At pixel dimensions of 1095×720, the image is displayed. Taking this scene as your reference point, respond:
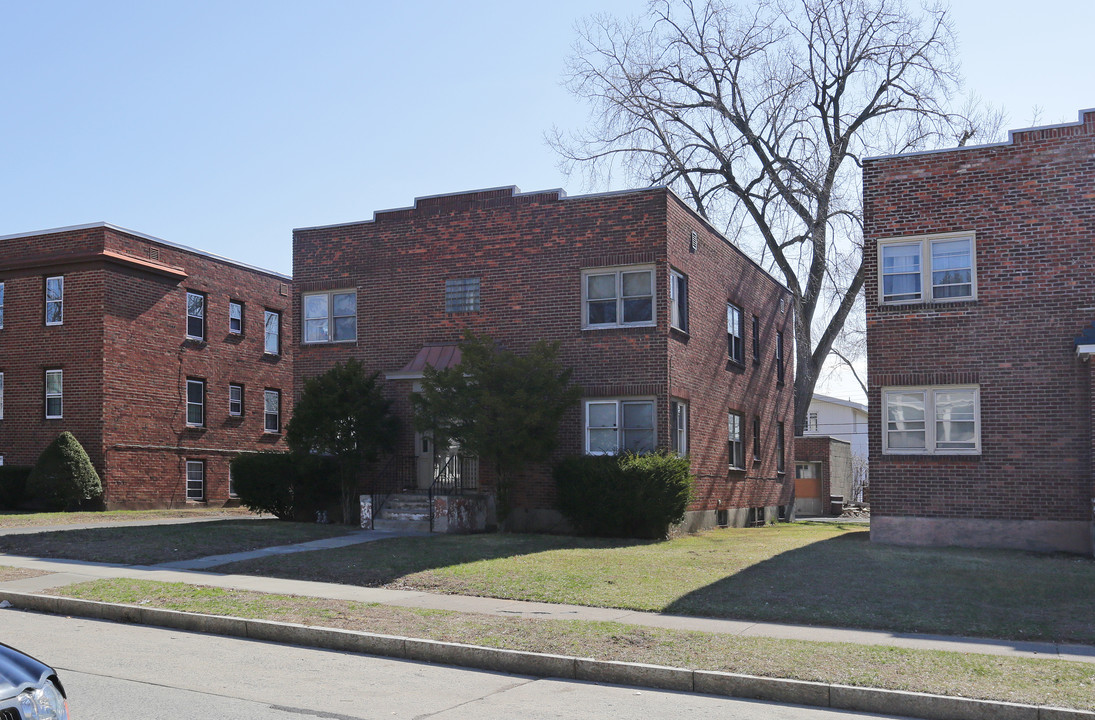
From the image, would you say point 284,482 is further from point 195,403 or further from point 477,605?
point 195,403

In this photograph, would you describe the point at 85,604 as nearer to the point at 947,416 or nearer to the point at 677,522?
the point at 677,522

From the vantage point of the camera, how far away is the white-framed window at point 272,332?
36.3 metres

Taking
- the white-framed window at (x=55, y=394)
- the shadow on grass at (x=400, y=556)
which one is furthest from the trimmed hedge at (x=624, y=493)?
the white-framed window at (x=55, y=394)

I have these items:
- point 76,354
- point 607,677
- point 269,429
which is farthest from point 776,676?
point 269,429

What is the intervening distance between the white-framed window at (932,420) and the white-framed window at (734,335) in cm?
740

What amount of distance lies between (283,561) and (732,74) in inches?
1071

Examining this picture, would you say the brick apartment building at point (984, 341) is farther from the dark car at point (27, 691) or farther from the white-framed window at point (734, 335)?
the dark car at point (27, 691)

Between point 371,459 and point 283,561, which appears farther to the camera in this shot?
point 371,459

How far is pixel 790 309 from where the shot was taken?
3409 cm

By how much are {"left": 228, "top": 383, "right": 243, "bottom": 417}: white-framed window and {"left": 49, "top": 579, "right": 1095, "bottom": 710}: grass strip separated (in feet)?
73.7

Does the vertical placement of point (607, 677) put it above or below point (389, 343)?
below

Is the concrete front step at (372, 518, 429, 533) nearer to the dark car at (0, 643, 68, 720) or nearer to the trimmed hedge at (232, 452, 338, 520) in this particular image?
the trimmed hedge at (232, 452, 338, 520)

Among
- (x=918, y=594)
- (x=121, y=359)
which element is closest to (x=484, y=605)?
(x=918, y=594)

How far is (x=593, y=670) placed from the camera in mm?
9000
